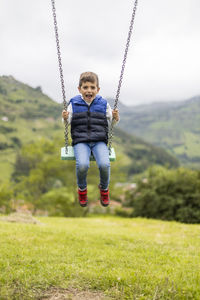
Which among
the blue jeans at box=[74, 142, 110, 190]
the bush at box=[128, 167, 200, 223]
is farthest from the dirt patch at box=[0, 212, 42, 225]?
the bush at box=[128, 167, 200, 223]

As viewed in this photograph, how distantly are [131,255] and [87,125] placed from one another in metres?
3.30

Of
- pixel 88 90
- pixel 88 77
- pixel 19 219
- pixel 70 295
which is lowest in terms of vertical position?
pixel 70 295

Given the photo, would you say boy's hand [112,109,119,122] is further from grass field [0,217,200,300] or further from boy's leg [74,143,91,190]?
grass field [0,217,200,300]

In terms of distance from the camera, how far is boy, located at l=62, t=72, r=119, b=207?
5406 millimetres

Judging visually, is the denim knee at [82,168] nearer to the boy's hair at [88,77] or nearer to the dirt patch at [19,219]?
the boy's hair at [88,77]

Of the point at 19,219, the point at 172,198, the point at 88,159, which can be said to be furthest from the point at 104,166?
the point at 172,198

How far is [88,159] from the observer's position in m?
5.34

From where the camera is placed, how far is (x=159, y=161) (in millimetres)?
157500

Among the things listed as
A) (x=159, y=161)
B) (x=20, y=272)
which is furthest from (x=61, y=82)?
(x=159, y=161)

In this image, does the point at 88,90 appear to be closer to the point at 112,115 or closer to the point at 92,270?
the point at 112,115

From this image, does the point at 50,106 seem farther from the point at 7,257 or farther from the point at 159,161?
the point at 7,257

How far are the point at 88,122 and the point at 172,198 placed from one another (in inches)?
1220

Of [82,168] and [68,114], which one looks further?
[68,114]

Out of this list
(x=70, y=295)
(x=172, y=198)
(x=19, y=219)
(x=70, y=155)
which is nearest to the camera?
(x=70, y=295)
